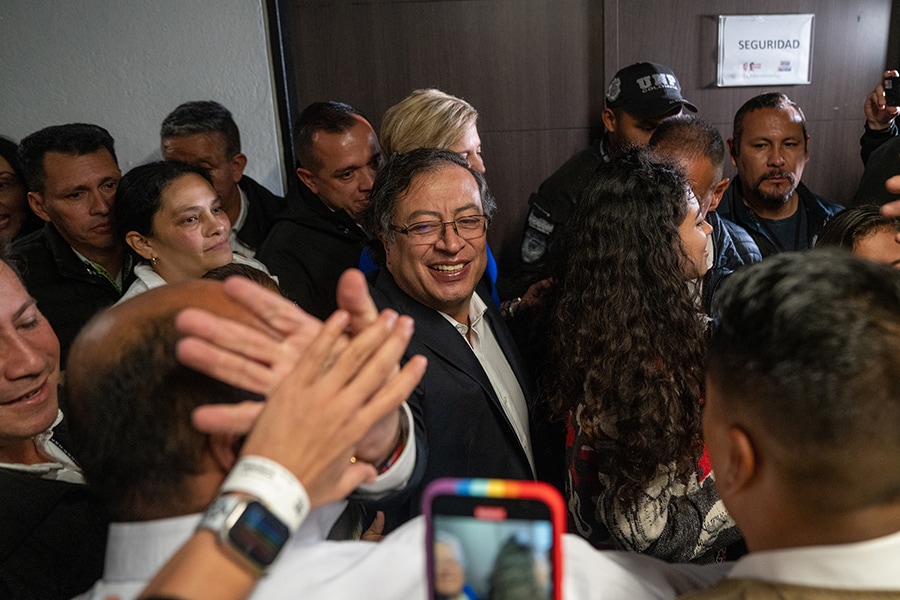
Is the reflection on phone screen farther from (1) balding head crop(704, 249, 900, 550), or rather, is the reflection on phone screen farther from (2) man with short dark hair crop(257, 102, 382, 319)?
(2) man with short dark hair crop(257, 102, 382, 319)

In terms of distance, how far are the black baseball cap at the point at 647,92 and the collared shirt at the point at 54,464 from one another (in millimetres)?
2228

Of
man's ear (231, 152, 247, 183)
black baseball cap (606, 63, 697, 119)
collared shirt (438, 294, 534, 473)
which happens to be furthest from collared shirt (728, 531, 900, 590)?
man's ear (231, 152, 247, 183)

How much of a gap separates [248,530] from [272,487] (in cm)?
4

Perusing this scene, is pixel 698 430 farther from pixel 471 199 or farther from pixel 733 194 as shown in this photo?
pixel 733 194

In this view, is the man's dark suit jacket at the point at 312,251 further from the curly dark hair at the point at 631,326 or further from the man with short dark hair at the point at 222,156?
the curly dark hair at the point at 631,326

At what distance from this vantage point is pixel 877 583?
652 millimetres

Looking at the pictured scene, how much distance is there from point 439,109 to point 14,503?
171 centimetres

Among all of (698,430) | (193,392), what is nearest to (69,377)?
(193,392)

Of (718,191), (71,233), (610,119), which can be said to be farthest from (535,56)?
(71,233)

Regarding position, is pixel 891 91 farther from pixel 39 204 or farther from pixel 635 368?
pixel 39 204

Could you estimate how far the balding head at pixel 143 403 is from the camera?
692mm

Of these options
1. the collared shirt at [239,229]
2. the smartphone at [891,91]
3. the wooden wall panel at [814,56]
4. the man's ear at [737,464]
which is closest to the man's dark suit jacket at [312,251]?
the collared shirt at [239,229]

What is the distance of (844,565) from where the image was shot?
Result: 0.65m

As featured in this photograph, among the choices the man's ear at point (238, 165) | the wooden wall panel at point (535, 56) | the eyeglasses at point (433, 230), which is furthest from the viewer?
the wooden wall panel at point (535, 56)
